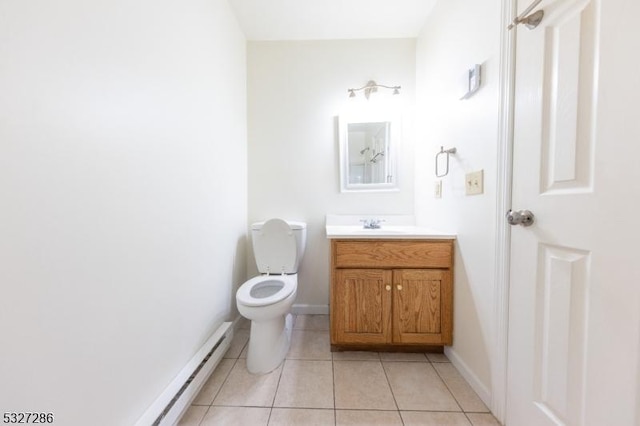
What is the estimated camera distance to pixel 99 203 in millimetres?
724

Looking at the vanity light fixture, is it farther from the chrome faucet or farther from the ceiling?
the chrome faucet

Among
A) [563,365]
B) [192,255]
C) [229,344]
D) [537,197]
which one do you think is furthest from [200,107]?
[563,365]

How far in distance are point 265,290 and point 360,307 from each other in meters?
0.66

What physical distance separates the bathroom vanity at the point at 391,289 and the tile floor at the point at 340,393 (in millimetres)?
132

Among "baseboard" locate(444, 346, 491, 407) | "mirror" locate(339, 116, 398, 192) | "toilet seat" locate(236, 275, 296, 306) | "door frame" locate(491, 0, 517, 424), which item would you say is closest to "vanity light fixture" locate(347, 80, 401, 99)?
"mirror" locate(339, 116, 398, 192)

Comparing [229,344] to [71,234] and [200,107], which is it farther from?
[200,107]

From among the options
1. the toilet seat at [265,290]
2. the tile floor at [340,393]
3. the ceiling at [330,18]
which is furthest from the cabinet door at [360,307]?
the ceiling at [330,18]

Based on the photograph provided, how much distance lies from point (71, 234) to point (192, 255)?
0.61 meters

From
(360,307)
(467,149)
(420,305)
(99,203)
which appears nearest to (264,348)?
(360,307)

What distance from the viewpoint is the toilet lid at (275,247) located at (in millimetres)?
1821

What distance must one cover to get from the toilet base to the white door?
115 centimetres

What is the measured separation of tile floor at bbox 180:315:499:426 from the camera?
1081mm

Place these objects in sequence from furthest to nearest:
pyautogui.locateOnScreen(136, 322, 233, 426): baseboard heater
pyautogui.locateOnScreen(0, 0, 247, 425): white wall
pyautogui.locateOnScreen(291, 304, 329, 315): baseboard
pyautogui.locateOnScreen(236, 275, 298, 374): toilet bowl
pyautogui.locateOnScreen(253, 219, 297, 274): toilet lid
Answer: pyautogui.locateOnScreen(291, 304, 329, 315): baseboard → pyautogui.locateOnScreen(253, 219, 297, 274): toilet lid → pyautogui.locateOnScreen(236, 275, 298, 374): toilet bowl → pyautogui.locateOnScreen(136, 322, 233, 426): baseboard heater → pyautogui.locateOnScreen(0, 0, 247, 425): white wall

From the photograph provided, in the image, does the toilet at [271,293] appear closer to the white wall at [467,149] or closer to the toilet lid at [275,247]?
the toilet lid at [275,247]
